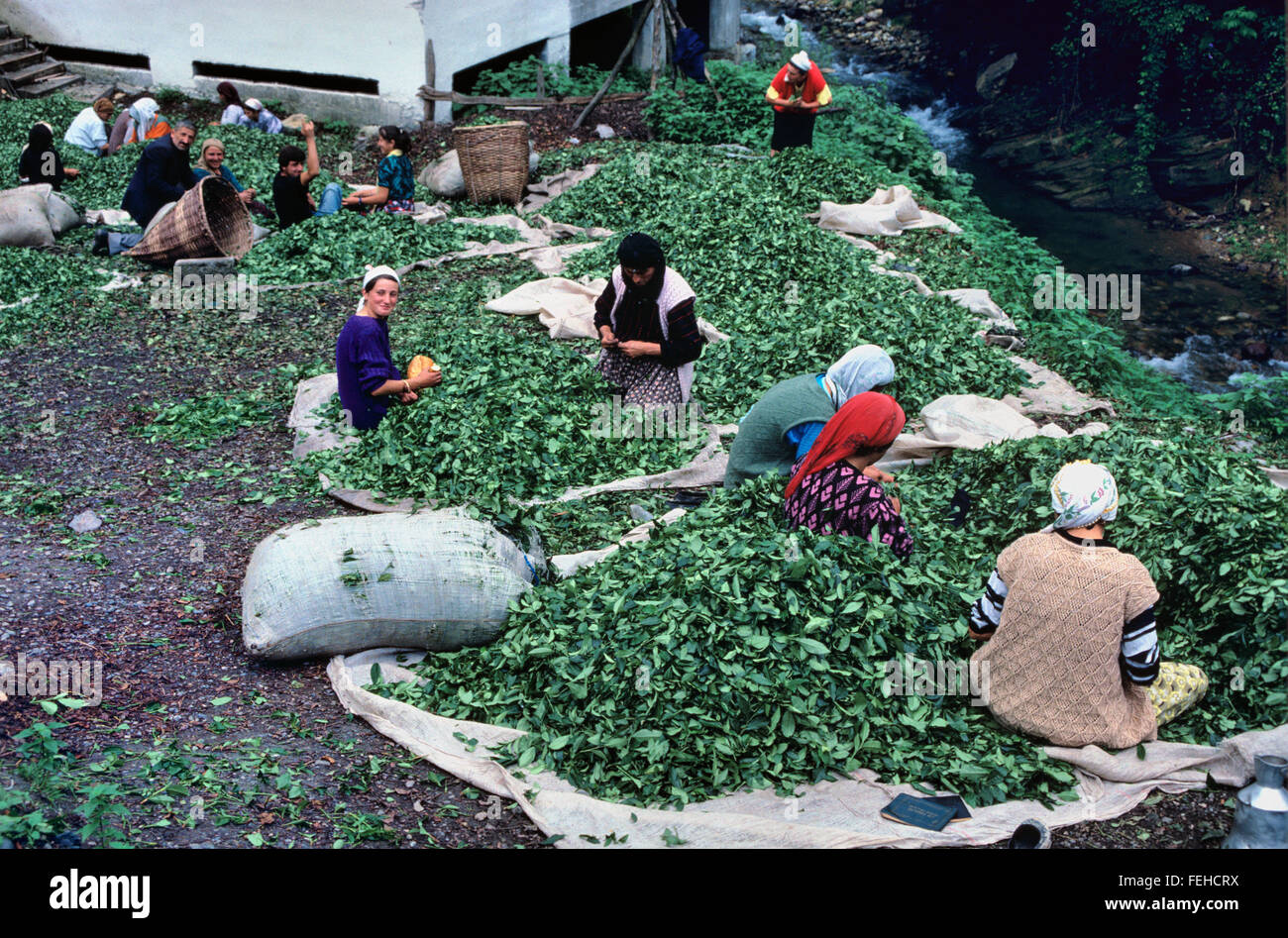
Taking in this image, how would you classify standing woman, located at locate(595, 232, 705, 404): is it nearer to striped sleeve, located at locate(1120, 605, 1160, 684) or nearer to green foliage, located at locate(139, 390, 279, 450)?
green foliage, located at locate(139, 390, 279, 450)

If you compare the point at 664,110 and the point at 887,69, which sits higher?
the point at 887,69

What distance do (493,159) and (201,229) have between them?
123 inches

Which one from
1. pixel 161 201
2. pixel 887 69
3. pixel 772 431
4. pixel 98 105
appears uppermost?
pixel 887 69

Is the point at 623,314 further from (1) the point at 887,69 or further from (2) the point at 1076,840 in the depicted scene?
(1) the point at 887,69

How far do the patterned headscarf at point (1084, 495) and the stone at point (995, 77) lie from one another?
64.6 feet

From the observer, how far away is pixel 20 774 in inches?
127

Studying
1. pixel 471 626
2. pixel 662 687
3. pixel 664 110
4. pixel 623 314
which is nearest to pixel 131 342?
pixel 623 314

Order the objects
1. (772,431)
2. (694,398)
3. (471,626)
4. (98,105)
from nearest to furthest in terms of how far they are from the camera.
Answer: (471,626), (772,431), (694,398), (98,105)

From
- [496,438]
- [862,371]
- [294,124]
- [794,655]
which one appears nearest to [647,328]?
[496,438]

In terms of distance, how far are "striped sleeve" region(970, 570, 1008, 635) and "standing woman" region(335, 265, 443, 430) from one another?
303 cm

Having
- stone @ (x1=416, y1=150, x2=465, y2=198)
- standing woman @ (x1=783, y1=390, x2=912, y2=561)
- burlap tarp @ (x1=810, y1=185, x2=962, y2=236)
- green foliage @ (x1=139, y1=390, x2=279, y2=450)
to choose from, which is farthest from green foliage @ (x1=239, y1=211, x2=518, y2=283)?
standing woman @ (x1=783, y1=390, x2=912, y2=561)

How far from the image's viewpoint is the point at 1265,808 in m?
2.93

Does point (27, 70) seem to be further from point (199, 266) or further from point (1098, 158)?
point (1098, 158)

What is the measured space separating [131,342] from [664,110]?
771 cm
